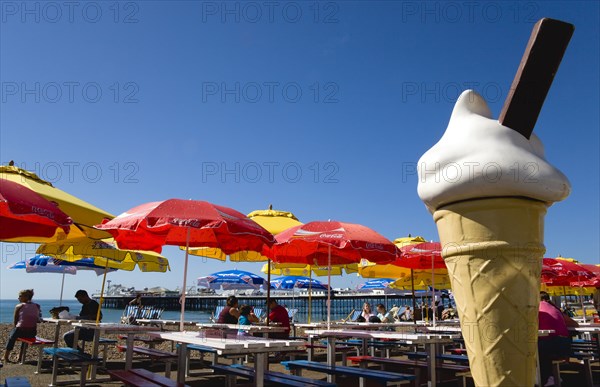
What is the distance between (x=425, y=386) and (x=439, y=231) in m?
5.87

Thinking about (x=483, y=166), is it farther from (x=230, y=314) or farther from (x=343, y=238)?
(x=230, y=314)

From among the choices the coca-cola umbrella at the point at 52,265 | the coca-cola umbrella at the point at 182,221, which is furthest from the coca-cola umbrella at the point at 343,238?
the coca-cola umbrella at the point at 52,265

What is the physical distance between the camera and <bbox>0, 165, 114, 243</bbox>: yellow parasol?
222 inches

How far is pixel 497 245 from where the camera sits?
4.56 ft

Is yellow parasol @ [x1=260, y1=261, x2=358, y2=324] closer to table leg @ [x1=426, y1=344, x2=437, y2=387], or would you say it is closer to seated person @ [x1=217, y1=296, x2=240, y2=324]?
seated person @ [x1=217, y1=296, x2=240, y2=324]

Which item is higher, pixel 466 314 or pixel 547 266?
pixel 547 266

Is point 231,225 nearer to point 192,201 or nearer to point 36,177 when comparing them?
point 192,201

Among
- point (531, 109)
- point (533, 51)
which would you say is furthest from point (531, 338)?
point (533, 51)

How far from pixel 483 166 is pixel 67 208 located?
5.50 metres

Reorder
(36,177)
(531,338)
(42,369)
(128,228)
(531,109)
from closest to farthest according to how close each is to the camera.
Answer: (531,338)
(531,109)
(128,228)
(36,177)
(42,369)

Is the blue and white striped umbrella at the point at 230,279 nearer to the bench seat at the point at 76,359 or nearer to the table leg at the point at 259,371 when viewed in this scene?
the bench seat at the point at 76,359

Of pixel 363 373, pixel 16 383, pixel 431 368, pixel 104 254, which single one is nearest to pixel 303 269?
pixel 104 254

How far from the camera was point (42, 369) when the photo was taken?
7.71 meters

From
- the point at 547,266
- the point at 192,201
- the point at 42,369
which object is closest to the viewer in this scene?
the point at 192,201
